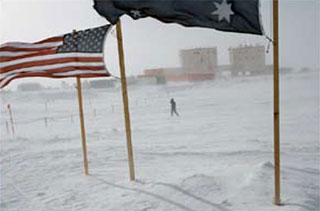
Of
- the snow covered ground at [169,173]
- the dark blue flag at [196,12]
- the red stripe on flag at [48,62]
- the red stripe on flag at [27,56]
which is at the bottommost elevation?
the snow covered ground at [169,173]

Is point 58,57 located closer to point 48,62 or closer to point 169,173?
point 48,62

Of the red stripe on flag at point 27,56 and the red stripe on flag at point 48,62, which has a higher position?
the red stripe on flag at point 27,56

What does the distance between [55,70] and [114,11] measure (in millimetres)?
2208

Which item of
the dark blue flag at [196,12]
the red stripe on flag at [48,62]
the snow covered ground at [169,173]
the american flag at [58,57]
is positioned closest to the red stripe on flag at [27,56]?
the american flag at [58,57]

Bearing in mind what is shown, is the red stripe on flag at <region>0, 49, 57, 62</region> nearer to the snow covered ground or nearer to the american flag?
the american flag

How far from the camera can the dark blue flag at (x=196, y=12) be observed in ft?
13.1

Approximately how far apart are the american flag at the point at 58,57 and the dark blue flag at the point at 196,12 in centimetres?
108

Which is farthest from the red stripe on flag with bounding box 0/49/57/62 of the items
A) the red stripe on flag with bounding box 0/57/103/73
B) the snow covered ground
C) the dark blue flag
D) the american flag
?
the snow covered ground

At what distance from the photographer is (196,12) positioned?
4.25 metres

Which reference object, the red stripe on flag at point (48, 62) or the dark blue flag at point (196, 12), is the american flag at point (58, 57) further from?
the dark blue flag at point (196, 12)

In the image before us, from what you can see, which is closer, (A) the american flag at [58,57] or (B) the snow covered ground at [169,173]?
(B) the snow covered ground at [169,173]

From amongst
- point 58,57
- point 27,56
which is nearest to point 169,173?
point 58,57

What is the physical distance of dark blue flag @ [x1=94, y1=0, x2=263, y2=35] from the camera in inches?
158

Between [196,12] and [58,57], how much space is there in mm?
3154
